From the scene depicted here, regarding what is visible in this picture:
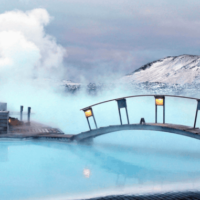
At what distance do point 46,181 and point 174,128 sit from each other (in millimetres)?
3566

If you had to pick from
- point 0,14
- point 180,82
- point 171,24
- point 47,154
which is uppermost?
point 171,24

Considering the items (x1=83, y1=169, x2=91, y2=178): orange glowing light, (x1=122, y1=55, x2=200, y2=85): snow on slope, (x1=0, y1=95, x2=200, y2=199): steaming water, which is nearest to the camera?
(x1=0, y1=95, x2=200, y2=199): steaming water

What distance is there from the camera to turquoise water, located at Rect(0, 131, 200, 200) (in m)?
4.37

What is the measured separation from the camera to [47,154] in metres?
7.23

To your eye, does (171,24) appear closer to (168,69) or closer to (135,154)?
(168,69)

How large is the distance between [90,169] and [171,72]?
118720 millimetres

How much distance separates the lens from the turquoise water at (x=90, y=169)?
4367 mm

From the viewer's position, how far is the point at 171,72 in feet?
392

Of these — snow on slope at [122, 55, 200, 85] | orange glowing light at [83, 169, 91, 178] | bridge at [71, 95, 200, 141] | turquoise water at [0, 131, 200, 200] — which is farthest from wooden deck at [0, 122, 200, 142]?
snow on slope at [122, 55, 200, 85]

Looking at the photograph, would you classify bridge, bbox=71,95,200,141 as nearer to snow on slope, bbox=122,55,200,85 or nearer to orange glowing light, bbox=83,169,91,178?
orange glowing light, bbox=83,169,91,178

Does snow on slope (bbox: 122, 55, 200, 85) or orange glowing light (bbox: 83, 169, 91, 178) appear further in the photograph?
snow on slope (bbox: 122, 55, 200, 85)

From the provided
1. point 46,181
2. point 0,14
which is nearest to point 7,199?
point 46,181

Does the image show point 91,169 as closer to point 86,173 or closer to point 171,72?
point 86,173

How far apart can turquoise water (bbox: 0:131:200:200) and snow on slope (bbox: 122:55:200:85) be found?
9656 centimetres
